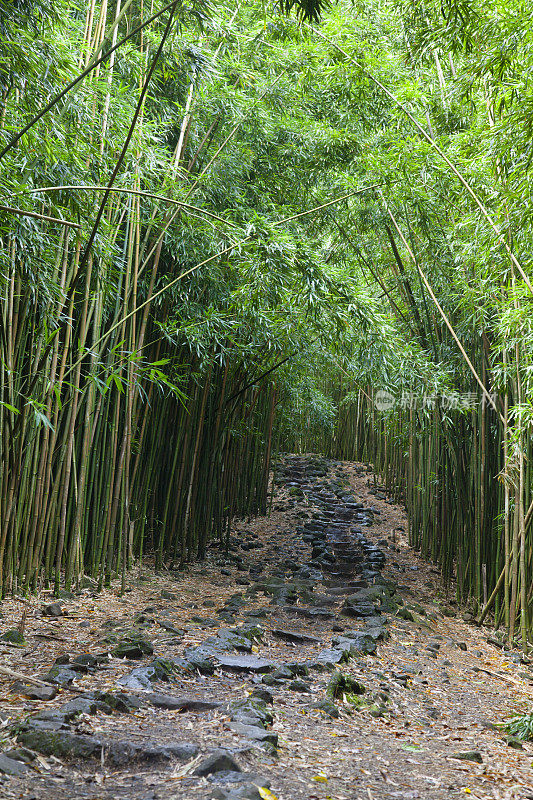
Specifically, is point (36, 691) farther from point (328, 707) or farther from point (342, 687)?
point (342, 687)

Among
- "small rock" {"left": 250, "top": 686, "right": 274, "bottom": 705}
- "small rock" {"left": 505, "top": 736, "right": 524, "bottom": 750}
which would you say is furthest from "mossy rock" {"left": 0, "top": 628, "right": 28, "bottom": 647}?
"small rock" {"left": 505, "top": 736, "right": 524, "bottom": 750}

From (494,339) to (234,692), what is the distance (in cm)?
322

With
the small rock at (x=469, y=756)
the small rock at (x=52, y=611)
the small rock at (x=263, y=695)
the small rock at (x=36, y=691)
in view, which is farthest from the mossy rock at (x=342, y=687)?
the small rock at (x=52, y=611)

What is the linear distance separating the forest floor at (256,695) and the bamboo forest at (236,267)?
0.25 feet

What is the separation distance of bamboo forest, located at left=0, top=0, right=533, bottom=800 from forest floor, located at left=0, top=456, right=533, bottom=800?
0.25 ft

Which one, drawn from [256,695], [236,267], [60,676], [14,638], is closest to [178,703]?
[256,695]

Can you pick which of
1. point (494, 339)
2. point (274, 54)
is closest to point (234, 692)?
point (494, 339)

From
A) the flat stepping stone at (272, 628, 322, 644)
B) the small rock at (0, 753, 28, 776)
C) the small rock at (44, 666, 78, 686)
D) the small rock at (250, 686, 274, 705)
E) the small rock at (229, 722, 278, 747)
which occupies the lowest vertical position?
the flat stepping stone at (272, 628, 322, 644)

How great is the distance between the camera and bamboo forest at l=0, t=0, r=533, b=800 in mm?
2869

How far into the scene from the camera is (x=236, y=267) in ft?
11.5

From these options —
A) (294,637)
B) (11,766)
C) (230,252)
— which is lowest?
(294,637)

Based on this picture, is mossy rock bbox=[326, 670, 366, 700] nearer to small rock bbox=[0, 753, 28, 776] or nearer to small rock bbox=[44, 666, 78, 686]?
small rock bbox=[44, 666, 78, 686]

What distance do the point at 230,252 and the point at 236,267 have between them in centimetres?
25

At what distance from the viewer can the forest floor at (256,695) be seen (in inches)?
65.0
